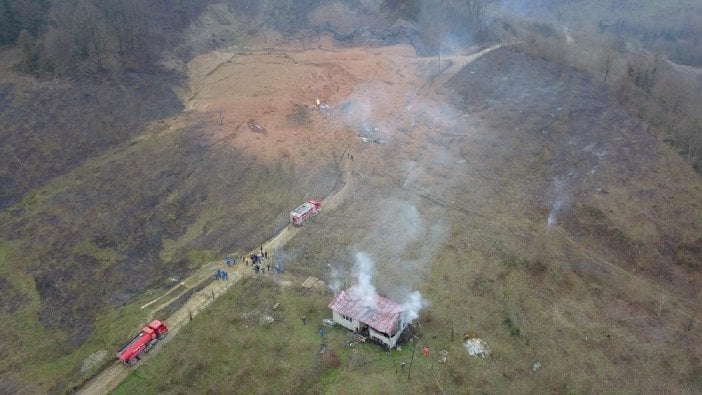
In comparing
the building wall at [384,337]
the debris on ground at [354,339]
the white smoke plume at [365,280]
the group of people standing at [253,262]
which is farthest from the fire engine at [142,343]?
the building wall at [384,337]

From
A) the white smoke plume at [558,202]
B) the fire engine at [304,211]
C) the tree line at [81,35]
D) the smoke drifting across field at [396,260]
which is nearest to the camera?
the smoke drifting across field at [396,260]

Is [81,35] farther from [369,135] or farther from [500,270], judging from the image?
[500,270]

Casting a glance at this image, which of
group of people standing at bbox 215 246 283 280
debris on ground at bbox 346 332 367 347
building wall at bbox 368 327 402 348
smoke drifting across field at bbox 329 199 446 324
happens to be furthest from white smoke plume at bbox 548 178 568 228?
group of people standing at bbox 215 246 283 280

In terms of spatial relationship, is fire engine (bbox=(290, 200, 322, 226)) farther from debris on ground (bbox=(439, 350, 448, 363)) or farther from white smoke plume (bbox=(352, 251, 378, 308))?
debris on ground (bbox=(439, 350, 448, 363))

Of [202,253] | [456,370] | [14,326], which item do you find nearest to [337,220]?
[202,253]

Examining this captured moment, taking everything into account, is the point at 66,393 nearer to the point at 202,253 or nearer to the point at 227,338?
the point at 227,338

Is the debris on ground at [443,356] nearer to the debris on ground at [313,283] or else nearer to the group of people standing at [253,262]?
the debris on ground at [313,283]
